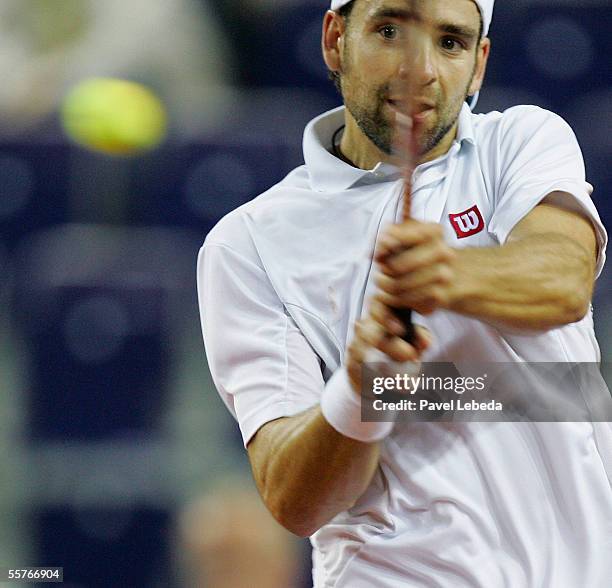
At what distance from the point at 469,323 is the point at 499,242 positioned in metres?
0.09

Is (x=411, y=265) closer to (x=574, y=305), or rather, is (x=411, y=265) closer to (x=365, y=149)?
(x=574, y=305)

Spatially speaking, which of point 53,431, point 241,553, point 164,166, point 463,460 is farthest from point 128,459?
point 463,460

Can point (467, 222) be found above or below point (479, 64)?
below

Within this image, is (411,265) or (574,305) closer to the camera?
(411,265)

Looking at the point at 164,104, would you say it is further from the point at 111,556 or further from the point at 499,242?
the point at 499,242

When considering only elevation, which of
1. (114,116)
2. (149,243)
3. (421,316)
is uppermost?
(421,316)

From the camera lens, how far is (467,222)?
1.21m

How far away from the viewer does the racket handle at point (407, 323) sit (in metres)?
0.94

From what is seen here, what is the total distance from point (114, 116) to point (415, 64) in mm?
1409

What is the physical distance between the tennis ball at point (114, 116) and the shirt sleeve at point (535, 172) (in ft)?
4.06

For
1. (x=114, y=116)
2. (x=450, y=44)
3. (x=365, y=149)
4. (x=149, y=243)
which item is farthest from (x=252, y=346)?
(x=114, y=116)

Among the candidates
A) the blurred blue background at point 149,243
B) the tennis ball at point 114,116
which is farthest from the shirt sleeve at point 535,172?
the tennis ball at point 114,116

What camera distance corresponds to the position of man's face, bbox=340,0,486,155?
1.21 meters

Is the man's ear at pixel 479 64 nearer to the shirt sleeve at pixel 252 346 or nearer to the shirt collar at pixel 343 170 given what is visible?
the shirt collar at pixel 343 170
